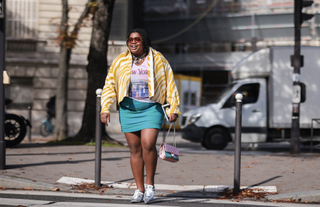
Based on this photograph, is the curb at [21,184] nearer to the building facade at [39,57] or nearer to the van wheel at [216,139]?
the van wheel at [216,139]

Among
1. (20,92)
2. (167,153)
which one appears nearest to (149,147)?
(167,153)

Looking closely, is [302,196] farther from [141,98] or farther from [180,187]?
[141,98]

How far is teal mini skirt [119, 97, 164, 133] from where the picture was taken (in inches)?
184

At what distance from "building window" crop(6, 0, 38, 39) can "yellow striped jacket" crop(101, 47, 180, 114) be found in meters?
16.3

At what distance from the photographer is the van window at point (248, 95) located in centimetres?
1270

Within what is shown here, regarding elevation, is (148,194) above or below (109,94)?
below

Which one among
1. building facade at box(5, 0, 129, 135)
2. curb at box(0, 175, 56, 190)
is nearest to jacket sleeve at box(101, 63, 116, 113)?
curb at box(0, 175, 56, 190)

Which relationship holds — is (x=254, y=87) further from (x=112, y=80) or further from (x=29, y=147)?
(x=112, y=80)

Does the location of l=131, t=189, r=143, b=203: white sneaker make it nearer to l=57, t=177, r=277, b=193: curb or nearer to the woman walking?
the woman walking

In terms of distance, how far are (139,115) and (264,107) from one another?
846 cm

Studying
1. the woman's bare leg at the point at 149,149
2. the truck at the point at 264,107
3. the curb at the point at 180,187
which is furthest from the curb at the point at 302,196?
the truck at the point at 264,107

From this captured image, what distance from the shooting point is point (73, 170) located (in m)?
6.77

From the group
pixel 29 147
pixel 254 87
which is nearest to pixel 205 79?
pixel 254 87

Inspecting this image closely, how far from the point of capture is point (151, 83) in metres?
4.63
